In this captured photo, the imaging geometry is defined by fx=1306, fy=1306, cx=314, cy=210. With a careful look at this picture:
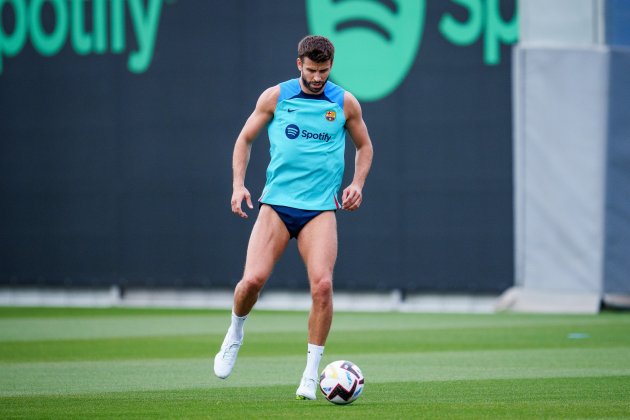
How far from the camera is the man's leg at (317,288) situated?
25.8 ft

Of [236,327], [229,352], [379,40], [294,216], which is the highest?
[379,40]

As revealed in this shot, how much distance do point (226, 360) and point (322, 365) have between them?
252 centimetres

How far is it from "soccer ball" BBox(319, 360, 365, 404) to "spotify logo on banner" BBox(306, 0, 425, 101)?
11.8 m

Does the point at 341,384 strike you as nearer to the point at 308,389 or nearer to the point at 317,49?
the point at 308,389

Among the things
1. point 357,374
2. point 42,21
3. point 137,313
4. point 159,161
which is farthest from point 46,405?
point 42,21

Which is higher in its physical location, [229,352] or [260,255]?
[260,255]

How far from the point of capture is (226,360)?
834 cm

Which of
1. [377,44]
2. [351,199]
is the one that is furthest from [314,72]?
[377,44]

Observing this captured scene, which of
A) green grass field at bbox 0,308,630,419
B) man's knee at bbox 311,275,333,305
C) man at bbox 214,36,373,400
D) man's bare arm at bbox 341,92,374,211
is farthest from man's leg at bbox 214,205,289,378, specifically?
green grass field at bbox 0,308,630,419

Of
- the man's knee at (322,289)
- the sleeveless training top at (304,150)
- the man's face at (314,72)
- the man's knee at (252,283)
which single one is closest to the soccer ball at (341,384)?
the man's knee at (322,289)

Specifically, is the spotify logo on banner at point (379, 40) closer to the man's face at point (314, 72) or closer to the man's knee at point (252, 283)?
the man's face at point (314, 72)

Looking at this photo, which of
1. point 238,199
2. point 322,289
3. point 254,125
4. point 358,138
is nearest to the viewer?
point 322,289

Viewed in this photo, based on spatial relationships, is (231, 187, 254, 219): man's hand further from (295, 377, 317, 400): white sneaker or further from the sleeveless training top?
(295, 377, 317, 400): white sneaker

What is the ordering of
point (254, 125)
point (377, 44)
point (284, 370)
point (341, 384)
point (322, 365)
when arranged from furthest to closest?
point (377, 44)
point (322, 365)
point (284, 370)
point (254, 125)
point (341, 384)
